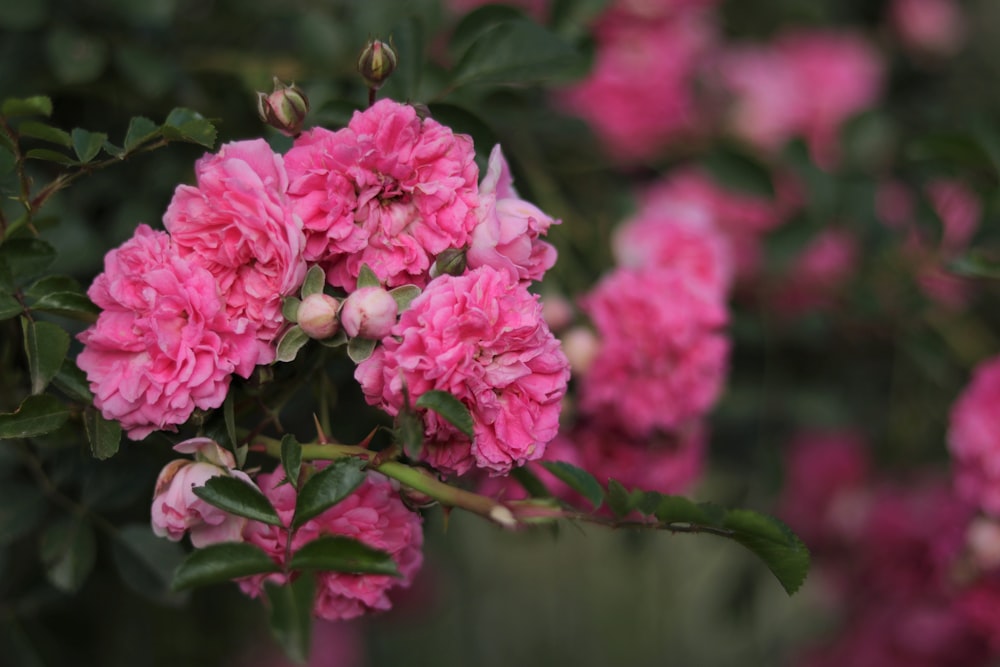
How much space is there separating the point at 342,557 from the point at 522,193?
484 millimetres

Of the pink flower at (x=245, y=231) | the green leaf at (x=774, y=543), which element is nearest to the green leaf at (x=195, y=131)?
the pink flower at (x=245, y=231)

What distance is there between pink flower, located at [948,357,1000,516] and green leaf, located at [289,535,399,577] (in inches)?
25.0

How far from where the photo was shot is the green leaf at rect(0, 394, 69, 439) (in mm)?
594

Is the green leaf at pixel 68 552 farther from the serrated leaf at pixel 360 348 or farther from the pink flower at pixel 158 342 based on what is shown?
the serrated leaf at pixel 360 348

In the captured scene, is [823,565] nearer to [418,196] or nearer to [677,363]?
[677,363]

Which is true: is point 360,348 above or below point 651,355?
above

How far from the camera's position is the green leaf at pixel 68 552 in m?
0.74

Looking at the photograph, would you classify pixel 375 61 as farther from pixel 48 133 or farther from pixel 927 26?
pixel 927 26

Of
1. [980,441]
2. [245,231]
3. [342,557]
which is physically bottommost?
[980,441]

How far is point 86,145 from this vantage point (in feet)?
2.06

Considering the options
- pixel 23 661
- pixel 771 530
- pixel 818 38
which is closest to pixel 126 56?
pixel 23 661

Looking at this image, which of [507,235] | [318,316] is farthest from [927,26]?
[318,316]

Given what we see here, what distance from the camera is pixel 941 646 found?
1.25 m

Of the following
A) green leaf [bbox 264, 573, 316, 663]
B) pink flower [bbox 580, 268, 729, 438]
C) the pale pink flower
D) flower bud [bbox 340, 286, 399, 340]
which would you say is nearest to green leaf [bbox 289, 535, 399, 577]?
green leaf [bbox 264, 573, 316, 663]
